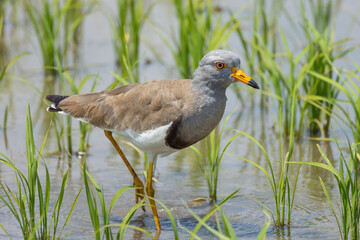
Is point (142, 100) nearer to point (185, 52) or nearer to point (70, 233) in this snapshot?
point (70, 233)

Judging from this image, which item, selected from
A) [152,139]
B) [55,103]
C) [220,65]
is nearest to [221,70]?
[220,65]

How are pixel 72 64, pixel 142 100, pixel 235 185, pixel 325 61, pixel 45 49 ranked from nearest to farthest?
pixel 142 100, pixel 235 185, pixel 325 61, pixel 45 49, pixel 72 64

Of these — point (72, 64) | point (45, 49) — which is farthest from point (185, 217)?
point (72, 64)

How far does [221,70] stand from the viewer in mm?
4637

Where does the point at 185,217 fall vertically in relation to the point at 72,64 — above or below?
below

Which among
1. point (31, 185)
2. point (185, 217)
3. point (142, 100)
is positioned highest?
point (142, 100)

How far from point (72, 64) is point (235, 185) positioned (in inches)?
152

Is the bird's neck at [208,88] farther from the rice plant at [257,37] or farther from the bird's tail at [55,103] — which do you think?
the rice plant at [257,37]

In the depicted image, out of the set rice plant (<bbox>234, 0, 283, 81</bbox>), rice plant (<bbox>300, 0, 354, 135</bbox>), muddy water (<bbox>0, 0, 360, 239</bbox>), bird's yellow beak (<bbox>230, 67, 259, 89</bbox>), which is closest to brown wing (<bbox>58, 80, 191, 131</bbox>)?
bird's yellow beak (<bbox>230, 67, 259, 89</bbox>)

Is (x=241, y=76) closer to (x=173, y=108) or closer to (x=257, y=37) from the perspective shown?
(x=173, y=108)

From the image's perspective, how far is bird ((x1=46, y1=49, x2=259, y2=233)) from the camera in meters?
4.65

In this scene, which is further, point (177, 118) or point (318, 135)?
point (318, 135)

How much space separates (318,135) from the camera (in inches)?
261

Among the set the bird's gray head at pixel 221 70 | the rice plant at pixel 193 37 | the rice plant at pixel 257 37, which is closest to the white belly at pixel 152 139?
the bird's gray head at pixel 221 70
